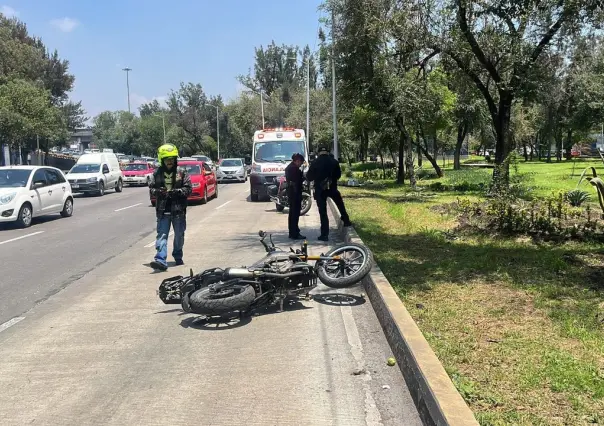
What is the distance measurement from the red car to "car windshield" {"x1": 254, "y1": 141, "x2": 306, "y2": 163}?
2124 mm

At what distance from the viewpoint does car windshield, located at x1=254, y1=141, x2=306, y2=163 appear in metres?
21.1

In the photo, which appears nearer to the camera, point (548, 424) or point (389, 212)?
point (548, 424)

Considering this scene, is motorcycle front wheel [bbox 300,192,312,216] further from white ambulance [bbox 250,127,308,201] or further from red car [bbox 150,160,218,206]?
red car [bbox 150,160,218,206]

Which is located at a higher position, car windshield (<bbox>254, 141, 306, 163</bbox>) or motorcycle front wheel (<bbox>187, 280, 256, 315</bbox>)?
car windshield (<bbox>254, 141, 306, 163</bbox>)

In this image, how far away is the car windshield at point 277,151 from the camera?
2106 cm

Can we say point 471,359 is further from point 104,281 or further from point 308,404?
point 104,281

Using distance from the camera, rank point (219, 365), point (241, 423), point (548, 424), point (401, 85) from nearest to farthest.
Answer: point (548, 424) → point (241, 423) → point (219, 365) → point (401, 85)

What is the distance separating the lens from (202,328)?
620 centimetres

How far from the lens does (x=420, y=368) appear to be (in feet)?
14.2

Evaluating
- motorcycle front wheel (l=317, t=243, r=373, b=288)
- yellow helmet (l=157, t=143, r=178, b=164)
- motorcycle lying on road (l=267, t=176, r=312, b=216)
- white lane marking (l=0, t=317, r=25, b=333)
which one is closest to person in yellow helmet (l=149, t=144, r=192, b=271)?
yellow helmet (l=157, t=143, r=178, b=164)

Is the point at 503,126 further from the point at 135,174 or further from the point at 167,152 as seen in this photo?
the point at 135,174

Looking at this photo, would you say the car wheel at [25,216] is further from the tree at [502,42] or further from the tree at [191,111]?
the tree at [191,111]

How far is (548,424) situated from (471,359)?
3.72 feet

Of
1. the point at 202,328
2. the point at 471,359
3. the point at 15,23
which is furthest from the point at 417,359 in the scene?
the point at 15,23
